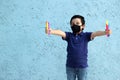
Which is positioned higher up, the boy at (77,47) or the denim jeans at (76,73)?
the boy at (77,47)

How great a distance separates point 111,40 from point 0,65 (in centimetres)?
114

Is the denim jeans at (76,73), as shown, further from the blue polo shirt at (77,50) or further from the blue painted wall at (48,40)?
the blue painted wall at (48,40)

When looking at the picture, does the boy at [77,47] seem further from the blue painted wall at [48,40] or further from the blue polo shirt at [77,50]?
the blue painted wall at [48,40]

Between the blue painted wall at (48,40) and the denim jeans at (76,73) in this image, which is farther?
the blue painted wall at (48,40)

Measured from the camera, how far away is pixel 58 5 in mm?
3158

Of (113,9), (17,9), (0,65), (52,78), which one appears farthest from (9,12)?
(113,9)

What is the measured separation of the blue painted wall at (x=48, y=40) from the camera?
314 centimetres

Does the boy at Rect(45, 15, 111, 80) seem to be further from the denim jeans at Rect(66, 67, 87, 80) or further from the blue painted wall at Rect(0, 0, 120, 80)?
the blue painted wall at Rect(0, 0, 120, 80)

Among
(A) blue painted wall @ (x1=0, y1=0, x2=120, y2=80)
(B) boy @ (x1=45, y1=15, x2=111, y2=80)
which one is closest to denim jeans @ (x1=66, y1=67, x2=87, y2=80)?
(B) boy @ (x1=45, y1=15, x2=111, y2=80)

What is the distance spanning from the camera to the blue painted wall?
3.14 metres

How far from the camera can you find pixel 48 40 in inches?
126

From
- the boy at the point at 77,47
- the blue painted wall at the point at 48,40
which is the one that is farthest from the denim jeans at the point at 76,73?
the blue painted wall at the point at 48,40

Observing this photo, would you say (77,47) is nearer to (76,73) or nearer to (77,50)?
(77,50)

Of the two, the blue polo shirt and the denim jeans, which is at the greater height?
the blue polo shirt
